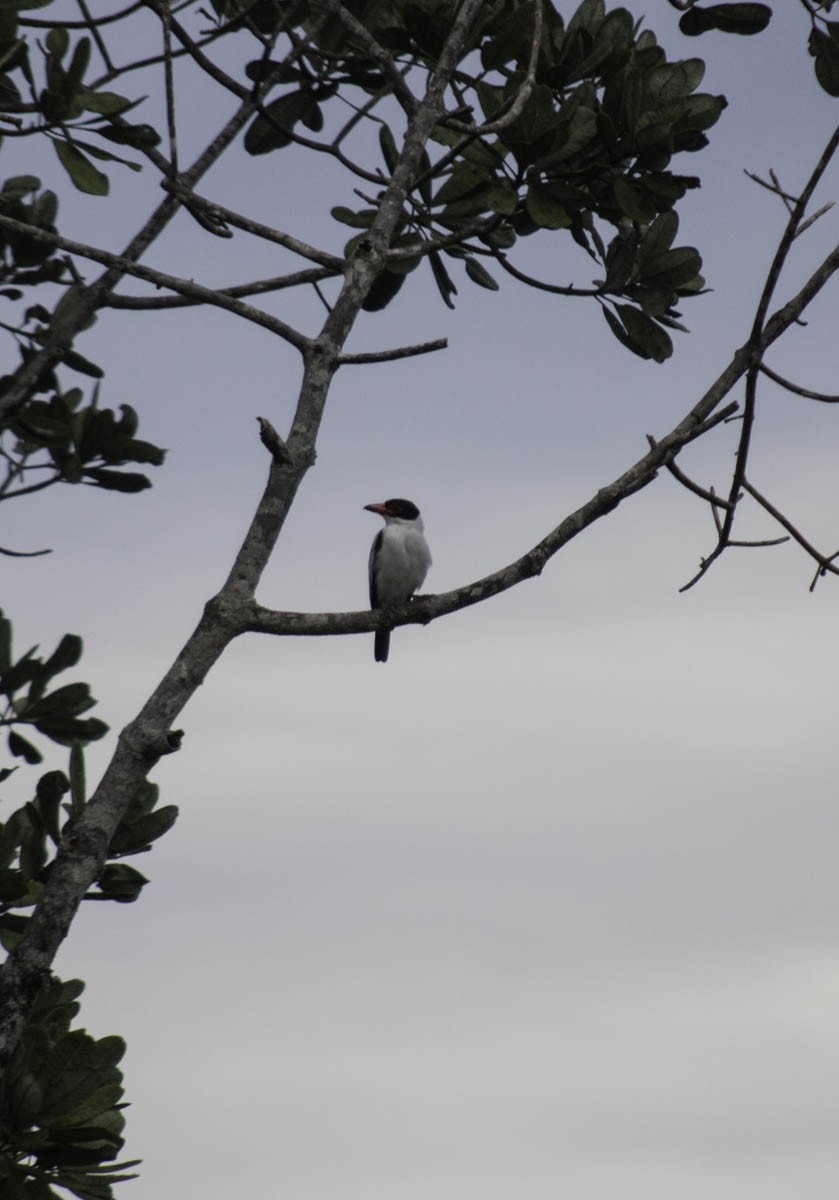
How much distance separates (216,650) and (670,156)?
272 centimetres

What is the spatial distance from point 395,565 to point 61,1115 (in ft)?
21.3

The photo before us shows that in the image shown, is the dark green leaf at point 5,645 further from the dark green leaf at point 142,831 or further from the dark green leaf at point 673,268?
the dark green leaf at point 673,268

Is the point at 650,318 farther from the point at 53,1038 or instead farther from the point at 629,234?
the point at 53,1038

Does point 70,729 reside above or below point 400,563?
below

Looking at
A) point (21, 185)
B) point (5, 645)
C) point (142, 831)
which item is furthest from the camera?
point (21, 185)

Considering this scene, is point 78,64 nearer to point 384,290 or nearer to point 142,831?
point 384,290

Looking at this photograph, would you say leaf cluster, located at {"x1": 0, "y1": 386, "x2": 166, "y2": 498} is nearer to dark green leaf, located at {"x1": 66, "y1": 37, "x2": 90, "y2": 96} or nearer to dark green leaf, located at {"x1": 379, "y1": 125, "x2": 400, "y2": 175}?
dark green leaf, located at {"x1": 66, "y1": 37, "x2": 90, "y2": 96}

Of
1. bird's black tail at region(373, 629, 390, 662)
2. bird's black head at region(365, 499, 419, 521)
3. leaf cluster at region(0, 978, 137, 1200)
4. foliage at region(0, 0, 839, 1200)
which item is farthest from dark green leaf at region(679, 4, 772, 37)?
bird's black tail at region(373, 629, 390, 662)

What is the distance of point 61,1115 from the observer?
3.89 m

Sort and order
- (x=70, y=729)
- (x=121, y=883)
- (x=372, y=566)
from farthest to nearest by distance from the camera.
Result: (x=372, y=566) < (x=121, y=883) < (x=70, y=729)

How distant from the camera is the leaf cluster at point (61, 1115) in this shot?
12.5ft

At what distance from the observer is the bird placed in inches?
399

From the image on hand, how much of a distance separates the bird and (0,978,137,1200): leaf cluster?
6.06 meters

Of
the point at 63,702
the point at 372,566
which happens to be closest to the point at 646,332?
the point at 63,702
